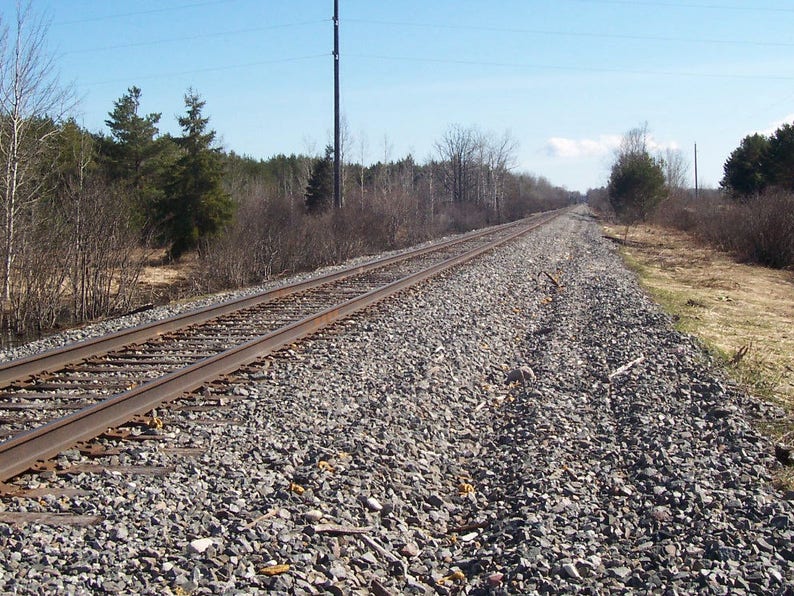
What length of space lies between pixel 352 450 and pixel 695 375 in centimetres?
425

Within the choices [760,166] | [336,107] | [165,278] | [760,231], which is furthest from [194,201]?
[760,166]

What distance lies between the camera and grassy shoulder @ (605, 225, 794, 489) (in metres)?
7.78

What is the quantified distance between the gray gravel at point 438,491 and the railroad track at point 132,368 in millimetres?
340

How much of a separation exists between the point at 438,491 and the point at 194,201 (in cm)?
3332

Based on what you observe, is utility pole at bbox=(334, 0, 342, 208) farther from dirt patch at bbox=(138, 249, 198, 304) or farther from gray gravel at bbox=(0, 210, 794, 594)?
gray gravel at bbox=(0, 210, 794, 594)

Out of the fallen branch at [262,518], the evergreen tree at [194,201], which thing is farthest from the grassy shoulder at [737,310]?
the evergreen tree at [194,201]

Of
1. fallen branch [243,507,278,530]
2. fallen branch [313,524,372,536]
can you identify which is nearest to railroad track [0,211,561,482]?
fallen branch [243,507,278,530]

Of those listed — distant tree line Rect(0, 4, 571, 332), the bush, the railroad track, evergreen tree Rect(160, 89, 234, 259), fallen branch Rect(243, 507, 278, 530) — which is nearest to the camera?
fallen branch Rect(243, 507, 278, 530)

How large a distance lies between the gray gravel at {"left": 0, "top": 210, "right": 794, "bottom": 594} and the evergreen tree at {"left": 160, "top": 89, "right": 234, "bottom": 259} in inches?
1154

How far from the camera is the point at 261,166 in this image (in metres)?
94.4

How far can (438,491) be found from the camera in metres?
4.91

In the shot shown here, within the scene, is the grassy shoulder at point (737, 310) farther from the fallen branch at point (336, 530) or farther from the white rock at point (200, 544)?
the white rock at point (200, 544)

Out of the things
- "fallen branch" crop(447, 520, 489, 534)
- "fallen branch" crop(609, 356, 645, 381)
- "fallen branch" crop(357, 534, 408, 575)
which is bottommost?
"fallen branch" crop(447, 520, 489, 534)

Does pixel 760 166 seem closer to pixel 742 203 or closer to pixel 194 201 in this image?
pixel 742 203
